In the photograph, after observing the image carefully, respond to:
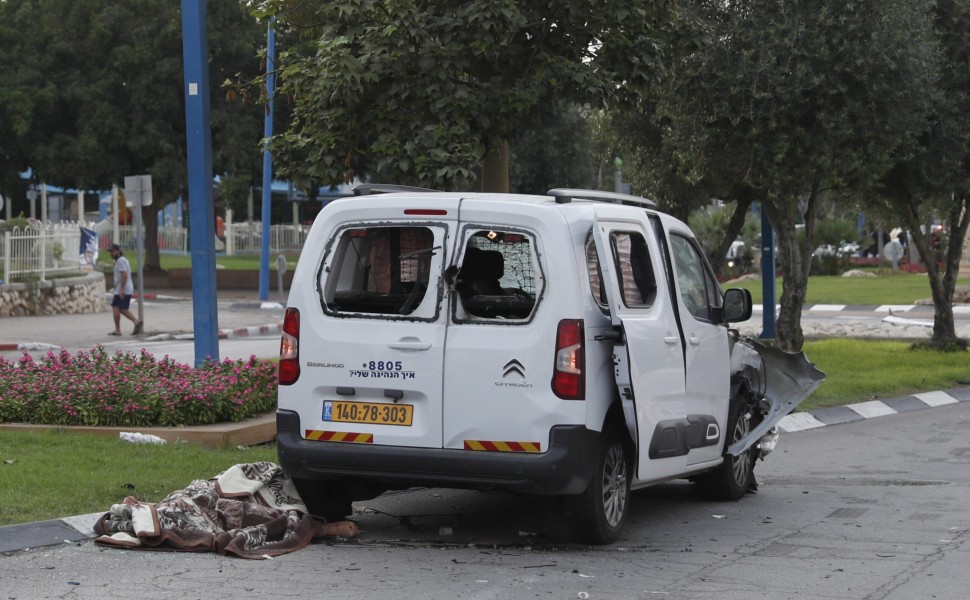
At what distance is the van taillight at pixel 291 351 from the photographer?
7734 millimetres

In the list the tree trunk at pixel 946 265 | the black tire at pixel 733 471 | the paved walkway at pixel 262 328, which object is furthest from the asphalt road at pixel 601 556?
Answer: the tree trunk at pixel 946 265

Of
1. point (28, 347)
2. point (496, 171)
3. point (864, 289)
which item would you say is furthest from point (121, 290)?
point (864, 289)

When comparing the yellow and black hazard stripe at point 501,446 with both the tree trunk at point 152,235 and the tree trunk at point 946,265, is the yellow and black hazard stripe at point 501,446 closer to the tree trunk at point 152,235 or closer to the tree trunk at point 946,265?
the tree trunk at point 946,265

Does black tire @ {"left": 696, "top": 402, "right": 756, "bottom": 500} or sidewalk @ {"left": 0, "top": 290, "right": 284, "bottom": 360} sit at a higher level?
black tire @ {"left": 696, "top": 402, "right": 756, "bottom": 500}

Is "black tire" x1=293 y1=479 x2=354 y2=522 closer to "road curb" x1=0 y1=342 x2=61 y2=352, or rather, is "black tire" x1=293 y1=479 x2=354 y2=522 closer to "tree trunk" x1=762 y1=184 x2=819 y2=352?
"tree trunk" x1=762 y1=184 x2=819 y2=352

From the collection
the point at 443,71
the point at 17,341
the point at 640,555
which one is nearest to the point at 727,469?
the point at 640,555

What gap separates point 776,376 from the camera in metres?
10.3

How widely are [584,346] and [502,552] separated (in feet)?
4.01

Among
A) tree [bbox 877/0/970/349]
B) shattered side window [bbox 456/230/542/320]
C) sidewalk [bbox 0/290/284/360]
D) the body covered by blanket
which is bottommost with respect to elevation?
sidewalk [bbox 0/290/284/360]

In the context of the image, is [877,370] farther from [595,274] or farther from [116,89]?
[116,89]

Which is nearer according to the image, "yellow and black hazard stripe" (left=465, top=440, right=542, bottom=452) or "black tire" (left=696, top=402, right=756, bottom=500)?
"yellow and black hazard stripe" (left=465, top=440, right=542, bottom=452)

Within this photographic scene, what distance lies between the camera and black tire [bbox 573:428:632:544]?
24.6 feet

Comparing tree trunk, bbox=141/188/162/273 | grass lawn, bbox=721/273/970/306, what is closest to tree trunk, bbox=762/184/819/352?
grass lawn, bbox=721/273/970/306

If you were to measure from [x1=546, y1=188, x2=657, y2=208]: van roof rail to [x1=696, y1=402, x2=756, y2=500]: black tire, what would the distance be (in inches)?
69.2
